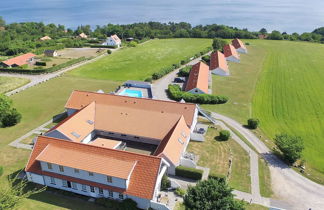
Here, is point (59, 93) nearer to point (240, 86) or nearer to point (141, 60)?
point (141, 60)

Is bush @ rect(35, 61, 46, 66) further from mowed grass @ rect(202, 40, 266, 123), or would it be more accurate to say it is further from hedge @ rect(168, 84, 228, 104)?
mowed grass @ rect(202, 40, 266, 123)

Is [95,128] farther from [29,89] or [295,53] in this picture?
[295,53]

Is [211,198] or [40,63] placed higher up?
[40,63]

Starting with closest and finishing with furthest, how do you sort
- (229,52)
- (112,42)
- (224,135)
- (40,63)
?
(224,135) < (40,63) < (229,52) < (112,42)

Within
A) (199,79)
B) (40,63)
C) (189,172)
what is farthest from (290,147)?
(40,63)

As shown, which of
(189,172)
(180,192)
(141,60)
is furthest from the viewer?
(141,60)

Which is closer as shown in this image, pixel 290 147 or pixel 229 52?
pixel 290 147

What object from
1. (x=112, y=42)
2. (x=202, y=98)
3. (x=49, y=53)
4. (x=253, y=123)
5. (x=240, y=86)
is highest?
(x=112, y=42)

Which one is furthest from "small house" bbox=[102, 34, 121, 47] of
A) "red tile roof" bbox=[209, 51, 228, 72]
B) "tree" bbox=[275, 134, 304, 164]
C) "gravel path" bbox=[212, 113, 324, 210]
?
"tree" bbox=[275, 134, 304, 164]
